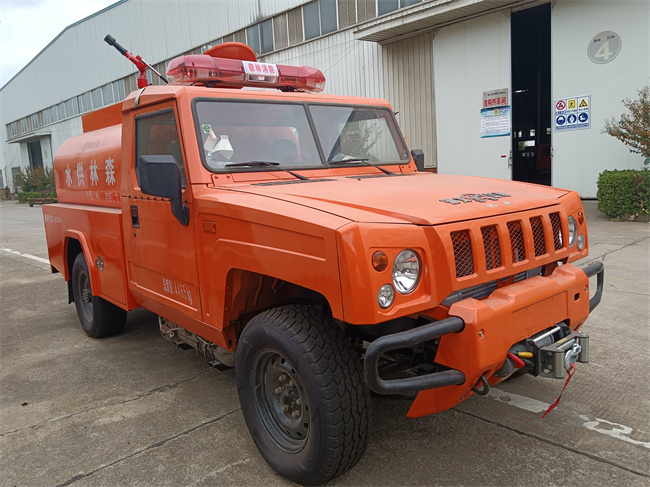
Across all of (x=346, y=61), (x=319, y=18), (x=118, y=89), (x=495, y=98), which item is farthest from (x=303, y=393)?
(x=118, y=89)

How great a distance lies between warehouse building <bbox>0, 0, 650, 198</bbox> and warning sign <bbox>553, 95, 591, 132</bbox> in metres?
0.02

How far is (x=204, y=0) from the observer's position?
21438mm

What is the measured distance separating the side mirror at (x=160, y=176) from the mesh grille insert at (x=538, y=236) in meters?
2.06

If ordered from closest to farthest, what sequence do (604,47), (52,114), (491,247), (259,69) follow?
(491,247) < (259,69) < (604,47) < (52,114)

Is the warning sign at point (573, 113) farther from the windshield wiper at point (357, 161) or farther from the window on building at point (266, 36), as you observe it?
the window on building at point (266, 36)

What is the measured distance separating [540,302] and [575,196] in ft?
3.40

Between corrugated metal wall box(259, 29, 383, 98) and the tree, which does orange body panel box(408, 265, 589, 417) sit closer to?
the tree

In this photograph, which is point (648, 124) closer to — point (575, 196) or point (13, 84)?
point (575, 196)

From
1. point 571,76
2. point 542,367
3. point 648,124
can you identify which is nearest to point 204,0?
point 571,76

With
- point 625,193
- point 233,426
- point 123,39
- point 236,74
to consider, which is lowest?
point 233,426

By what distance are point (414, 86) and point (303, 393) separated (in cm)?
1342

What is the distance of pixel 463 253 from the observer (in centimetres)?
255

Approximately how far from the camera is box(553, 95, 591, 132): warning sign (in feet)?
38.4

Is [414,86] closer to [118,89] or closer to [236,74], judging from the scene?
[236,74]
